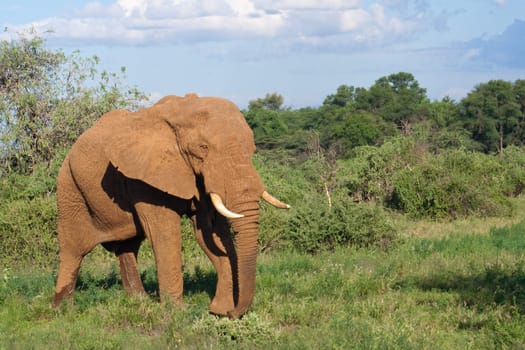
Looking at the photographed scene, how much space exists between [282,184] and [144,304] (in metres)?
8.30

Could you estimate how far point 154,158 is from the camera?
6.88 metres

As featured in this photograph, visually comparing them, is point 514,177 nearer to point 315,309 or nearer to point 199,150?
point 315,309

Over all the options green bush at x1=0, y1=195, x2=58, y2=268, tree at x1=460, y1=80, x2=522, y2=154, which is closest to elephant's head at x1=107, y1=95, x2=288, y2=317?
green bush at x1=0, y1=195, x2=58, y2=268

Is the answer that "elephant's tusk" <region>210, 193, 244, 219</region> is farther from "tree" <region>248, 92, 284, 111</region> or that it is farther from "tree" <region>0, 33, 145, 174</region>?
"tree" <region>248, 92, 284, 111</region>

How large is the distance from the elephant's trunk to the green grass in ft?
0.60

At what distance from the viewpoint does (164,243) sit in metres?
6.95

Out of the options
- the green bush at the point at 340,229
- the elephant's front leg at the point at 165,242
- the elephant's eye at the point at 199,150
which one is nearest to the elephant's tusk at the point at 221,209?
the elephant's eye at the point at 199,150

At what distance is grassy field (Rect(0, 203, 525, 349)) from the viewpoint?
6102 millimetres

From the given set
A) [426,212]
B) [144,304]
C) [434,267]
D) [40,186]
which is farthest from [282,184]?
[144,304]

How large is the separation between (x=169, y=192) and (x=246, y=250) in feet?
2.96

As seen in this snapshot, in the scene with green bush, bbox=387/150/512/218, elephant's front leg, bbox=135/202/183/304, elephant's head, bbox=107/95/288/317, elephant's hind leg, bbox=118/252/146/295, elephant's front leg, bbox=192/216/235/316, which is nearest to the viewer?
elephant's head, bbox=107/95/288/317

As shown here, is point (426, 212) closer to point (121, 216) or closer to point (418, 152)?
point (418, 152)

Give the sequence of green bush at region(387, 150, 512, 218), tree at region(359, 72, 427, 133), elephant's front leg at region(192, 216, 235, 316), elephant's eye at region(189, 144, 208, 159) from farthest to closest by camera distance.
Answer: tree at region(359, 72, 427, 133)
green bush at region(387, 150, 512, 218)
elephant's front leg at region(192, 216, 235, 316)
elephant's eye at region(189, 144, 208, 159)

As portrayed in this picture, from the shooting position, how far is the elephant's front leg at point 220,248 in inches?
282
